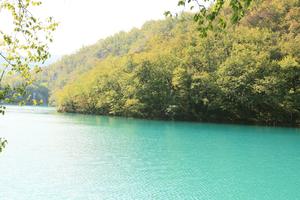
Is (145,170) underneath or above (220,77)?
underneath

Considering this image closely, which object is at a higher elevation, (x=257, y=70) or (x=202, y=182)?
(x=257, y=70)

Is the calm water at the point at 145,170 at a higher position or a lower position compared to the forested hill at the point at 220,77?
lower

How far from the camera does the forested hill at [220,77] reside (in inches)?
2062

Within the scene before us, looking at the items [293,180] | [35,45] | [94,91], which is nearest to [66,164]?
[293,180]

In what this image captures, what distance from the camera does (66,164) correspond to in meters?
19.5

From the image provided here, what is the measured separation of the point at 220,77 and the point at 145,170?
39292 millimetres

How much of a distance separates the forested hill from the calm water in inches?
896

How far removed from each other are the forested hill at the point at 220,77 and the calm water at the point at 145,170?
22763mm

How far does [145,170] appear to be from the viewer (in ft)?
59.6

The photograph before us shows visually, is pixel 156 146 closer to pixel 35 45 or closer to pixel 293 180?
pixel 293 180

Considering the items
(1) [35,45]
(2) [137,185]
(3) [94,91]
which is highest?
(3) [94,91]

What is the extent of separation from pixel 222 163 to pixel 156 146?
22.9 feet

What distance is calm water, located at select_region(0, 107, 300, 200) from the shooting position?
14.2 meters

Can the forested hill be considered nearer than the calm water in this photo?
No
